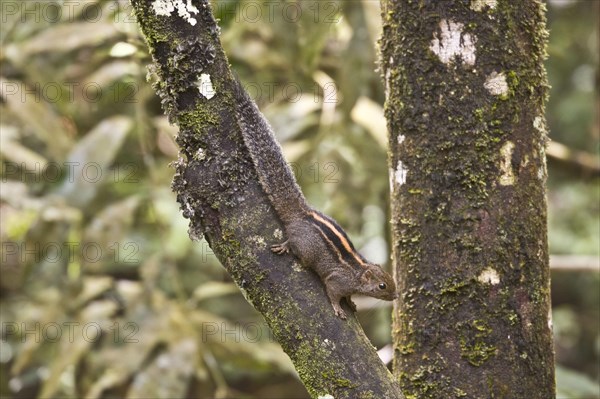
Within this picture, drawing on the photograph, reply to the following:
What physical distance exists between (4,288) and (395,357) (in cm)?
328

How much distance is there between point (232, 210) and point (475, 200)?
594 mm

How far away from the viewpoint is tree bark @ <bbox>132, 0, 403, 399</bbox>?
1.60 meters

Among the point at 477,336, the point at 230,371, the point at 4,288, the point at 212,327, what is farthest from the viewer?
the point at 230,371

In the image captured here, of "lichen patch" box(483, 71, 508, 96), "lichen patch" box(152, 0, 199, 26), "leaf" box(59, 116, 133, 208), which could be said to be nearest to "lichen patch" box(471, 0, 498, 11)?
"lichen patch" box(483, 71, 508, 96)

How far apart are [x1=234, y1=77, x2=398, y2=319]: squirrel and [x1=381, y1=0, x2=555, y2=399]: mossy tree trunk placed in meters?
0.23

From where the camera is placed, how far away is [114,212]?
10.5ft

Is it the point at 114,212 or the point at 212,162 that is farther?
the point at 114,212

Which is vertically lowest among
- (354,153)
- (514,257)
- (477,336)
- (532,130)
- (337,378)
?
(337,378)

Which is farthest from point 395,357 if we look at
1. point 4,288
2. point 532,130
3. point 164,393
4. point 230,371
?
point 230,371

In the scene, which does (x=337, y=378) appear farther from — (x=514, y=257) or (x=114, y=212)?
(x=114, y=212)

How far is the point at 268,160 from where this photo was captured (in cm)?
182

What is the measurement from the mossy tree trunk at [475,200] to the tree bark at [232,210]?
281 mm

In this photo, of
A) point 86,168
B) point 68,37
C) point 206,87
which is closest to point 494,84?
point 206,87

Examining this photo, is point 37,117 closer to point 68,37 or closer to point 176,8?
point 68,37
